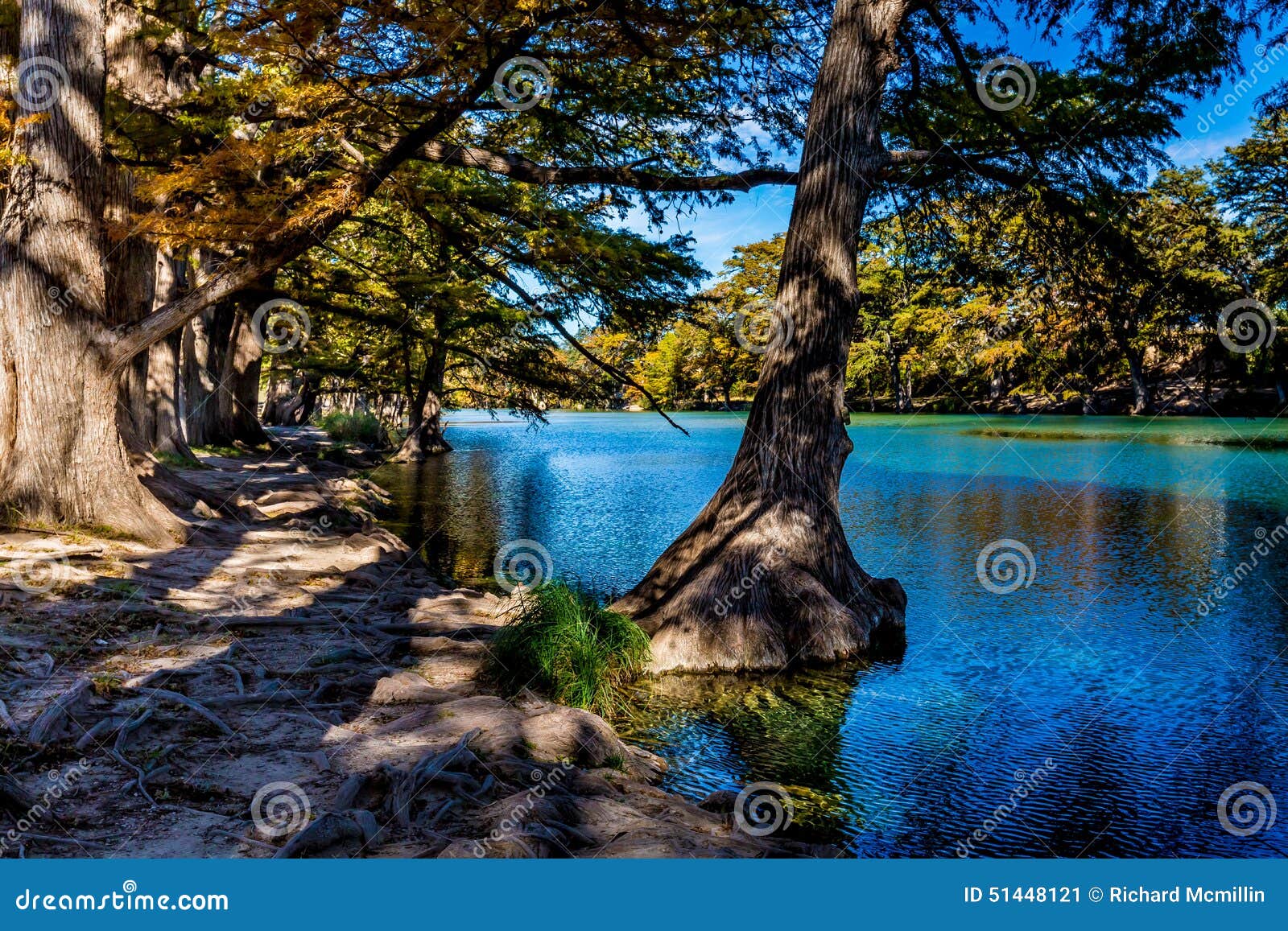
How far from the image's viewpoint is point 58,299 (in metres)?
8.45

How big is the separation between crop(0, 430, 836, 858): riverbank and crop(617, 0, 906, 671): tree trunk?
2.42m

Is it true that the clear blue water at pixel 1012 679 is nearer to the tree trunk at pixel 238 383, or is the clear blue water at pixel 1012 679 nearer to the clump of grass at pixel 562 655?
the clump of grass at pixel 562 655

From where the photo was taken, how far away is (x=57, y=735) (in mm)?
4414

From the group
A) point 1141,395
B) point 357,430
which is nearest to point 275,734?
point 357,430

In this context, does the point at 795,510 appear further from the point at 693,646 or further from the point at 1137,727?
the point at 1137,727

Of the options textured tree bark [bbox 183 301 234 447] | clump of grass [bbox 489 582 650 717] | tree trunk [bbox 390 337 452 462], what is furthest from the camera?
tree trunk [bbox 390 337 452 462]

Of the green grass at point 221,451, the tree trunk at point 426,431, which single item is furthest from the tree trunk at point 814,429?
the tree trunk at point 426,431

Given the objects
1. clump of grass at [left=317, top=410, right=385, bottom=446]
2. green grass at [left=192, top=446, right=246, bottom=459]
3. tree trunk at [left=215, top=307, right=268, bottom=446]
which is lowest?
green grass at [left=192, top=446, right=246, bottom=459]

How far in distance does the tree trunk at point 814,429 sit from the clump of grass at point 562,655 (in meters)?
0.96

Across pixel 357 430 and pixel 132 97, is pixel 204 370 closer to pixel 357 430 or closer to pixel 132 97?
pixel 132 97

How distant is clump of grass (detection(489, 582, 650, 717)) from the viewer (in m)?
6.79

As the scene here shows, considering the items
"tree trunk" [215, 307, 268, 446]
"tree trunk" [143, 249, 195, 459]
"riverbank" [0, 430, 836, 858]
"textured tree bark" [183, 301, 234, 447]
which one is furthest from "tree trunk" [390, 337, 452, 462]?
"riverbank" [0, 430, 836, 858]

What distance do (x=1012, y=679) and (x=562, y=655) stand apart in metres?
4.19

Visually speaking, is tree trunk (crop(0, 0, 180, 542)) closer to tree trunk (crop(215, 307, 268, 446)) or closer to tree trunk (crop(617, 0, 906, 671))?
tree trunk (crop(617, 0, 906, 671))
